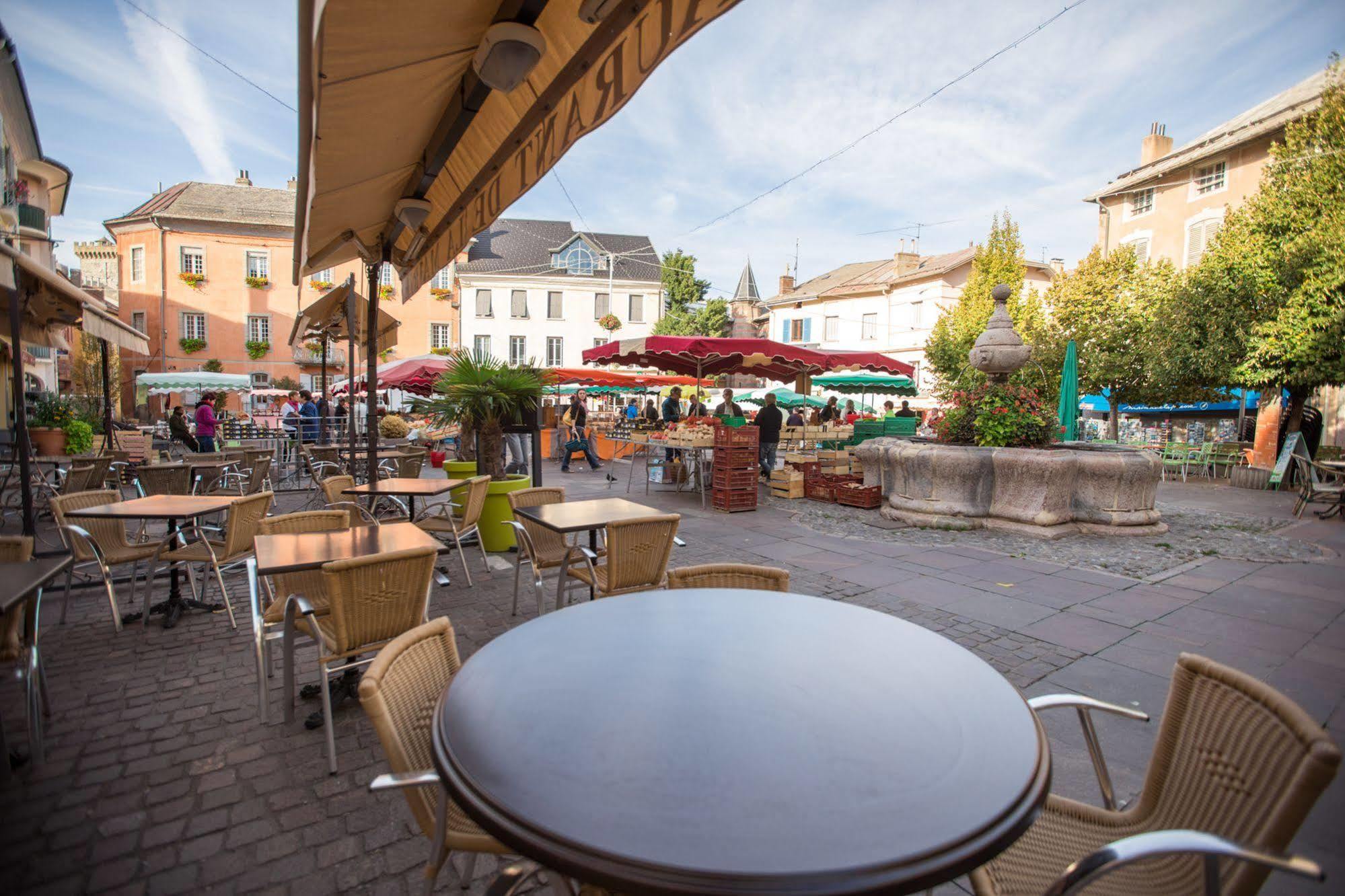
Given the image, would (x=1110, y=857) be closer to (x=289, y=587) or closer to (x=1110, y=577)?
(x=289, y=587)

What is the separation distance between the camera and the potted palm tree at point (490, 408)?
6.40 m

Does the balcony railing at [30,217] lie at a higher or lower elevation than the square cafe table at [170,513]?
higher

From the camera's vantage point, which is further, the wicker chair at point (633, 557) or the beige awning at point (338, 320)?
the beige awning at point (338, 320)

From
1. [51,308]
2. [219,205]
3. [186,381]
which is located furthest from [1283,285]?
[219,205]

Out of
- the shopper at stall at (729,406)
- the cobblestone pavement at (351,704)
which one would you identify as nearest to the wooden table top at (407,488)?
the cobblestone pavement at (351,704)

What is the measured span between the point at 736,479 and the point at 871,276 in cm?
2940

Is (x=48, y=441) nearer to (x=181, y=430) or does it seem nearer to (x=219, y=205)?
(x=181, y=430)

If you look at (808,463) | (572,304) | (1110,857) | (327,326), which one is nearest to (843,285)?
(572,304)

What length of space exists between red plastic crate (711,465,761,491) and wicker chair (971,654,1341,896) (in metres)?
7.21

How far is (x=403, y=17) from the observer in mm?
2262

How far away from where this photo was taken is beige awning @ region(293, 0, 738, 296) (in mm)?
2154

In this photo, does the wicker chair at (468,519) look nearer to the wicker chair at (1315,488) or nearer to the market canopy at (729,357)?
the market canopy at (729,357)

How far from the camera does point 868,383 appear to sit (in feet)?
59.4

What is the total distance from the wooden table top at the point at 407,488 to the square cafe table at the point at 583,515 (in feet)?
4.33
